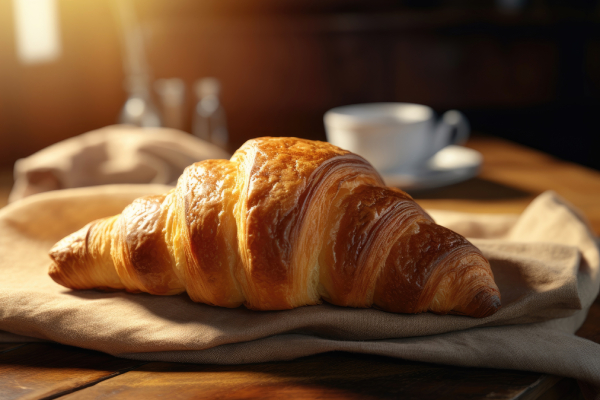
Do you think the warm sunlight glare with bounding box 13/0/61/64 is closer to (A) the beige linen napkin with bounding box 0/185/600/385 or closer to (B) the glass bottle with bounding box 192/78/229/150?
(B) the glass bottle with bounding box 192/78/229/150

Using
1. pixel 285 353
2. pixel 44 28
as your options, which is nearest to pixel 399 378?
pixel 285 353

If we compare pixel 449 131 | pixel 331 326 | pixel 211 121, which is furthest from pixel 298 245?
pixel 211 121

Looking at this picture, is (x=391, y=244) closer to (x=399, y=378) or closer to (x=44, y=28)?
(x=399, y=378)

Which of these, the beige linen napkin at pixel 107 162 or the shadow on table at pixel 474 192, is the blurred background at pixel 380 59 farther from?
the shadow on table at pixel 474 192

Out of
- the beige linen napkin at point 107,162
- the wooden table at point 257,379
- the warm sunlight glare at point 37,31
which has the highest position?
the warm sunlight glare at point 37,31

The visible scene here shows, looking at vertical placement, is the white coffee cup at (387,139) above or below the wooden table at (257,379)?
above

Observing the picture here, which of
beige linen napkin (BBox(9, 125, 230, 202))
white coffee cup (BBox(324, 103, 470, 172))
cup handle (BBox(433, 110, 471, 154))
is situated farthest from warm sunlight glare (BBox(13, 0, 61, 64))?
cup handle (BBox(433, 110, 471, 154))

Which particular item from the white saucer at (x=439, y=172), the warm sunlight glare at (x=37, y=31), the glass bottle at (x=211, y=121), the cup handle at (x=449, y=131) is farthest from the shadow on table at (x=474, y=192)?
the warm sunlight glare at (x=37, y=31)

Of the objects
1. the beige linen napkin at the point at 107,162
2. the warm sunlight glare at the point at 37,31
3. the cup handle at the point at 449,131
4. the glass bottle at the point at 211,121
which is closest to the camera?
the beige linen napkin at the point at 107,162
